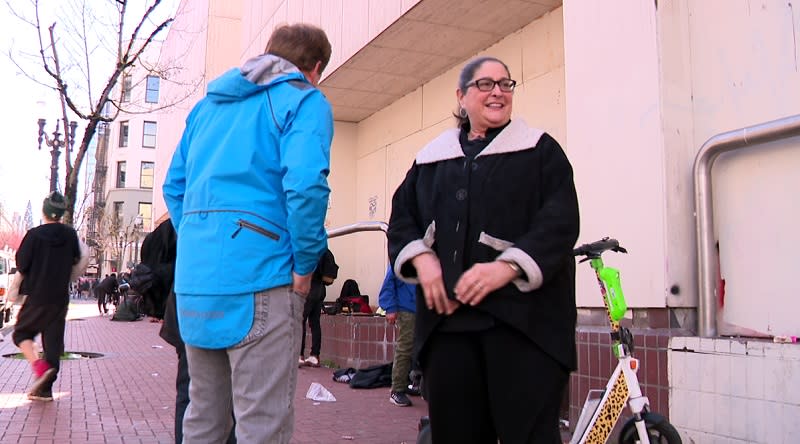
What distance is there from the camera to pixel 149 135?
57.5 meters

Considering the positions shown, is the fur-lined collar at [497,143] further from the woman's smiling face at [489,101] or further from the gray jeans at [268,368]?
the gray jeans at [268,368]

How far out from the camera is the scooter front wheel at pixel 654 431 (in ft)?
11.4

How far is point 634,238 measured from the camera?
4.76 meters

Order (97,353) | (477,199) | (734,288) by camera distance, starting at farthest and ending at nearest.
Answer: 1. (97,353)
2. (734,288)
3. (477,199)

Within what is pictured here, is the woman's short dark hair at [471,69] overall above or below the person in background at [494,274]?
above

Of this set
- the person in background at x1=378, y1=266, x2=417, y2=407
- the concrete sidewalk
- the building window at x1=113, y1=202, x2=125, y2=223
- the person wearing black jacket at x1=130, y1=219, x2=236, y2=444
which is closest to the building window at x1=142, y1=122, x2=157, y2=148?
the building window at x1=113, y1=202, x2=125, y2=223

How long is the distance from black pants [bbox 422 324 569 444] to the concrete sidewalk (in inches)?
126

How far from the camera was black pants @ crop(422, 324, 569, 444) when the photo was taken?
80.5 inches

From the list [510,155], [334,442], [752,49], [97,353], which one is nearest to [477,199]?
[510,155]

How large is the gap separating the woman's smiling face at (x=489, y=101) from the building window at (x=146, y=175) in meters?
59.7

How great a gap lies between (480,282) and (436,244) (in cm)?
28

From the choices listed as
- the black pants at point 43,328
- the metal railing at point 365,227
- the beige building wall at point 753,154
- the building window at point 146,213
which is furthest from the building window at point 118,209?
the beige building wall at point 753,154

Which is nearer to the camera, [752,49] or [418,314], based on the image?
[418,314]

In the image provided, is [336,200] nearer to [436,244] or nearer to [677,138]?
[677,138]
